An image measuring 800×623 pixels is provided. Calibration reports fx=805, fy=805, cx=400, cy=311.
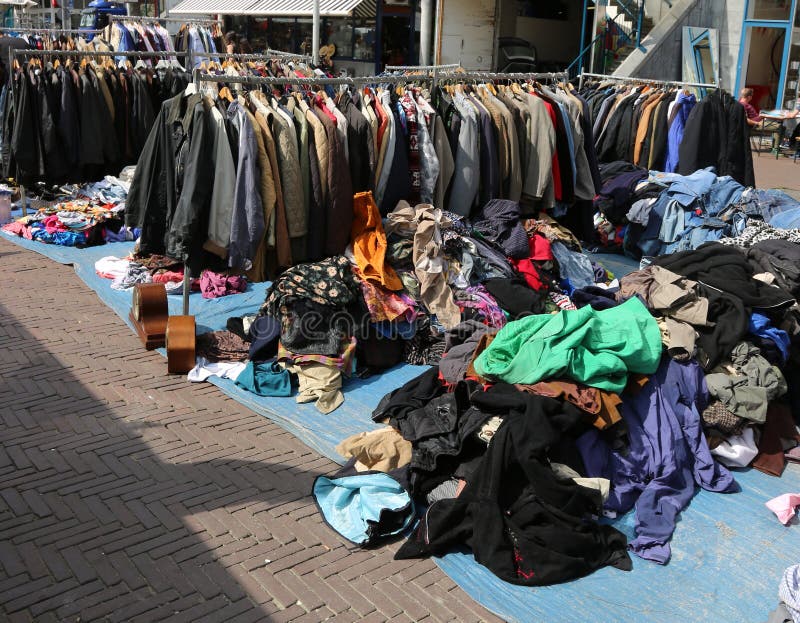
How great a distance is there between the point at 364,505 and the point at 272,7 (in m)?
15.5

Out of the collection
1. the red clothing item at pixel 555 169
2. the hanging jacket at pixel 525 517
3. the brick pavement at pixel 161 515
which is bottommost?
the brick pavement at pixel 161 515

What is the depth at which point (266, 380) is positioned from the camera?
5.97 meters

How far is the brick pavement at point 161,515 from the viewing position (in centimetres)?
385

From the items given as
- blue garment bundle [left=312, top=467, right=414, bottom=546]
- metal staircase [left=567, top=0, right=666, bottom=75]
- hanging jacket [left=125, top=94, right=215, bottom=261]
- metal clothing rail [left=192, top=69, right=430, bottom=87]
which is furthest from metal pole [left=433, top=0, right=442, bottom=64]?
blue garment bundle [left=312, top=467, right=414, bottom=546]

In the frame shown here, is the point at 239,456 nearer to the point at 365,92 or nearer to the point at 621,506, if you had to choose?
the point at 621,506

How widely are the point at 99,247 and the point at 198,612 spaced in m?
6.47

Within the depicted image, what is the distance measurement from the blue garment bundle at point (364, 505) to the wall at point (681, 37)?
15.2m

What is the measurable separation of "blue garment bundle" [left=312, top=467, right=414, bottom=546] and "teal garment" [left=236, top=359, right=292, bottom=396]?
1365 millimetres

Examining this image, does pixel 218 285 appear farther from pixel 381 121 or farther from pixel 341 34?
pixel 341 34

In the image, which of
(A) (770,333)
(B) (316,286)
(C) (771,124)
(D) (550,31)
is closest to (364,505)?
(B) (316,286)

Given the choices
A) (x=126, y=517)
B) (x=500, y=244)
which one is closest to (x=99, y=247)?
(x=500, y=244)

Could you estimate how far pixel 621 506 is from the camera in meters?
4.55

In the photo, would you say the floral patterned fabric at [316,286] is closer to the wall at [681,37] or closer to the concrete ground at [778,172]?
the concrete ground at [778,172]

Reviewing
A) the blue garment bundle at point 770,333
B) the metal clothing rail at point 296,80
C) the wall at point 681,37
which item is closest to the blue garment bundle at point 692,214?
the blue garment bundle at point 770,333
